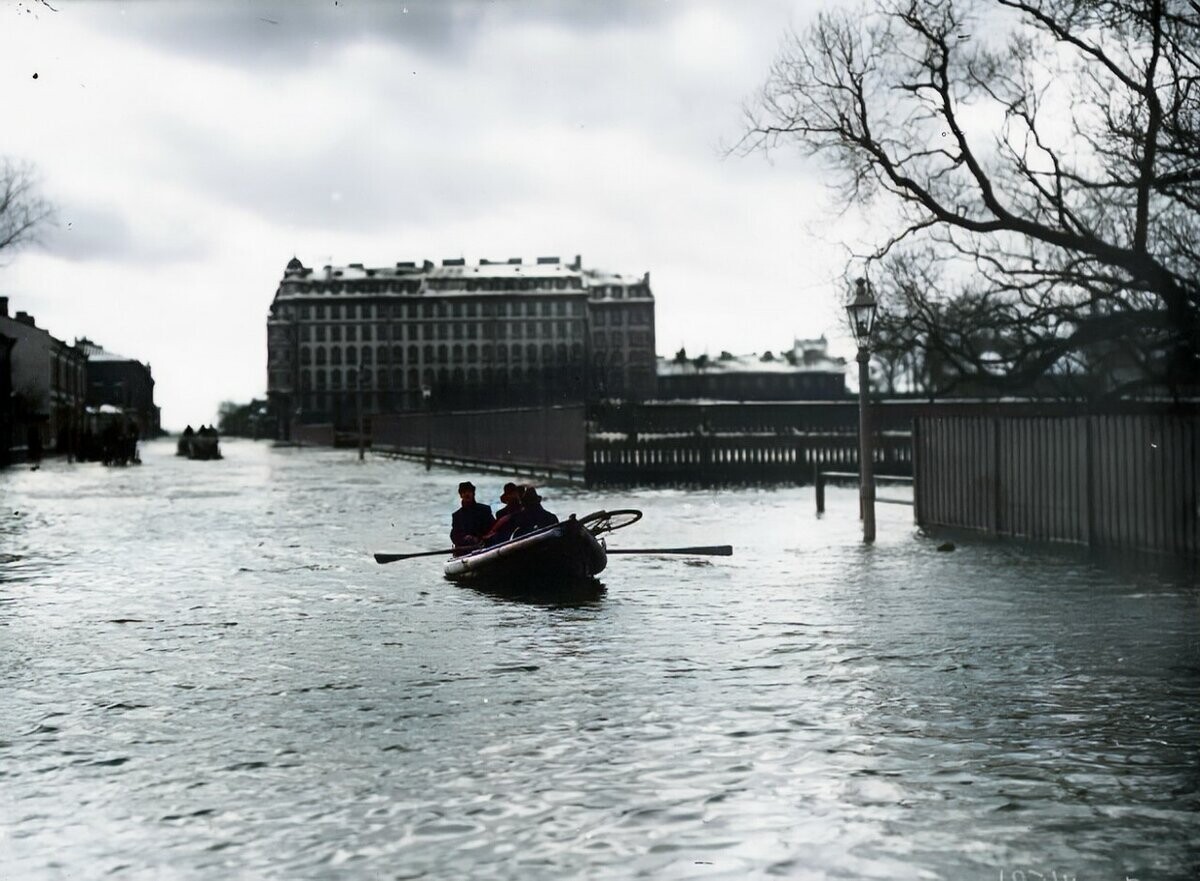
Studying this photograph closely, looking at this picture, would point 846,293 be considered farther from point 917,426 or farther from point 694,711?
point 694,711

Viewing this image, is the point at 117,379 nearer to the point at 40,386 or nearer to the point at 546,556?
the point at 40,386

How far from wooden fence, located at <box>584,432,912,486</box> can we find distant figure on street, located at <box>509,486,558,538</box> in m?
24.7

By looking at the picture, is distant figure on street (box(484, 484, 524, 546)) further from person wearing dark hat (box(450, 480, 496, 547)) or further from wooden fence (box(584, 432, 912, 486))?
wooden fence (box(584, 432, 912, 486))

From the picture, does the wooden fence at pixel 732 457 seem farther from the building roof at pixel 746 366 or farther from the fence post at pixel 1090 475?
the building roof at pixel 746 366

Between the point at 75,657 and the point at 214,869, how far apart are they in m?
5.73

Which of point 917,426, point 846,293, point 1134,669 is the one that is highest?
point 846,293

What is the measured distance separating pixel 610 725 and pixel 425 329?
6428 inches

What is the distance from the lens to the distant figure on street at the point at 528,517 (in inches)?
574

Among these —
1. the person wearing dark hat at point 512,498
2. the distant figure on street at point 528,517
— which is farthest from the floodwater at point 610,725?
the person wearing dark hat at point 512,498

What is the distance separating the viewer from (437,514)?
88.4 ft

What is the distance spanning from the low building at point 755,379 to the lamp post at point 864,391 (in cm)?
14323

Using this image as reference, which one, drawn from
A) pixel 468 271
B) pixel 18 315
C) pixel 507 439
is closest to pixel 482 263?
pixel 468 271

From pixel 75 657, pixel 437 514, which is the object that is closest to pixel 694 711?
pixel 75 657

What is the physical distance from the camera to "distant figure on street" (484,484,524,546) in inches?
581
